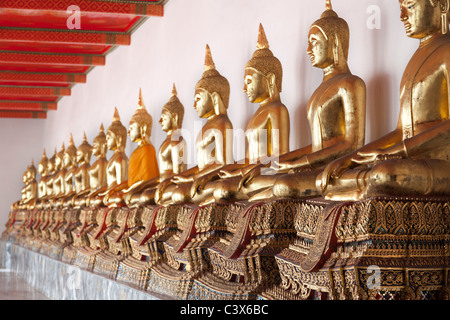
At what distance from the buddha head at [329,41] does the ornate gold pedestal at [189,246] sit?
0.95m

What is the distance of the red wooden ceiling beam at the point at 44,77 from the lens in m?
11.0

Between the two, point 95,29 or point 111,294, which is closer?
point 111,294

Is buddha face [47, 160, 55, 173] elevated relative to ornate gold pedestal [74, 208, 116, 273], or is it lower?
elevated

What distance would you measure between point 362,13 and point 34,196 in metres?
9.99

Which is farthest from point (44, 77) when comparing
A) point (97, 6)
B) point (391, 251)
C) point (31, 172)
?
point (391, 251)

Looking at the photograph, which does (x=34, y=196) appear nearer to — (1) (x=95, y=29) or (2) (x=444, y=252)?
(1) (x=95, y=29)

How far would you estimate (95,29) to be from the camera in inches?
334

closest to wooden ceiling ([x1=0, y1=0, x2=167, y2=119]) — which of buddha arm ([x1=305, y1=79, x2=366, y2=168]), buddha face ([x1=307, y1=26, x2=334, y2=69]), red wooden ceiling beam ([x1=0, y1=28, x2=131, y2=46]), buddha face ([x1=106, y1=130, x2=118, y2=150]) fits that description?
red wooden ceiling beam ([x1=0, y1=28, x2=131, y2=46])

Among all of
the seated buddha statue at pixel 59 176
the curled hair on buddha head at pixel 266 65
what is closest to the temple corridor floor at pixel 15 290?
the seated buddha statue at pixel 59 176

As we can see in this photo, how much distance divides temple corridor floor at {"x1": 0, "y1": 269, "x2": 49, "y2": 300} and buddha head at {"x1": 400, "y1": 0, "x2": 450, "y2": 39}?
206 inches

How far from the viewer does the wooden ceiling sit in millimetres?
7348

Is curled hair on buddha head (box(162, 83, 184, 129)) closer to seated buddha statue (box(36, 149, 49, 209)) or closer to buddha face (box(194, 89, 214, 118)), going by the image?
buddha face (box(194, 89, 214, 118))

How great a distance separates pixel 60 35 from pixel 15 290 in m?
3.15
